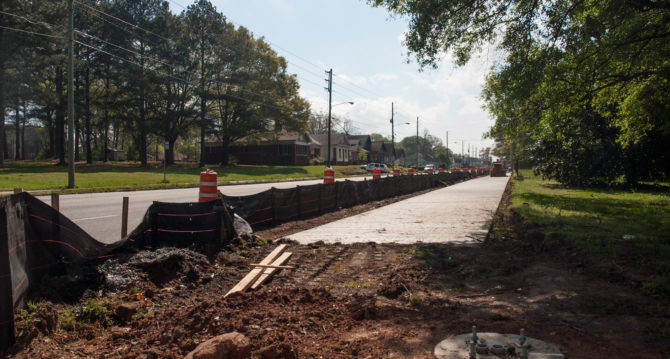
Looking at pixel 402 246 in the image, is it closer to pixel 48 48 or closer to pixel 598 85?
pixel 598 85

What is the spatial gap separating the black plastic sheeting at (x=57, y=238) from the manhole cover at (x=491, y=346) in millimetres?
3608

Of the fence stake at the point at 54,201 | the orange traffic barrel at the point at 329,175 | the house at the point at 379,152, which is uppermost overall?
the house at the point at 379,152

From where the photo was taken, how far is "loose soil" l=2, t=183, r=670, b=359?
342 cm

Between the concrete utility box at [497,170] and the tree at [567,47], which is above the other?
the tree at [567,47]

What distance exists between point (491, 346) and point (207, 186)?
6047 millimetres

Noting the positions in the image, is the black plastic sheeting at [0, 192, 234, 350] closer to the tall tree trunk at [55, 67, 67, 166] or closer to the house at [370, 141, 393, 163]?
the tall tree trunk at [55, 67, 67, 166]

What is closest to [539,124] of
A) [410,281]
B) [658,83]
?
[658,83]

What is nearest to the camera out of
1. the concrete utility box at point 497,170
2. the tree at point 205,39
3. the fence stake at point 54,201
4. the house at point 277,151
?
the fence stake at point 54,201

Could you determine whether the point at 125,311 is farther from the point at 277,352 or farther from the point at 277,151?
the point at 277,151

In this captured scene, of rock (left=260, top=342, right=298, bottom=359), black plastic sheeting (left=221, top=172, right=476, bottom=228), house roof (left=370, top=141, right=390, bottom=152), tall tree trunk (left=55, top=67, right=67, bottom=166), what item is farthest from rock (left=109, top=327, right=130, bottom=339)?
house roof (left=370, top=141, right=390, bottom=152)

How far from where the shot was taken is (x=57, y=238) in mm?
4785

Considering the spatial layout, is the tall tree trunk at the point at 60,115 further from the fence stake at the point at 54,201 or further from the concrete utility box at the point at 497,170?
the concrete utility box at the point at 497,170

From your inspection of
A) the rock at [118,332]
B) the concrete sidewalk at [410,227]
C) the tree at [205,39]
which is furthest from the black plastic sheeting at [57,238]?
the tree at [205,39]

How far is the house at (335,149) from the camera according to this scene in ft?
221
